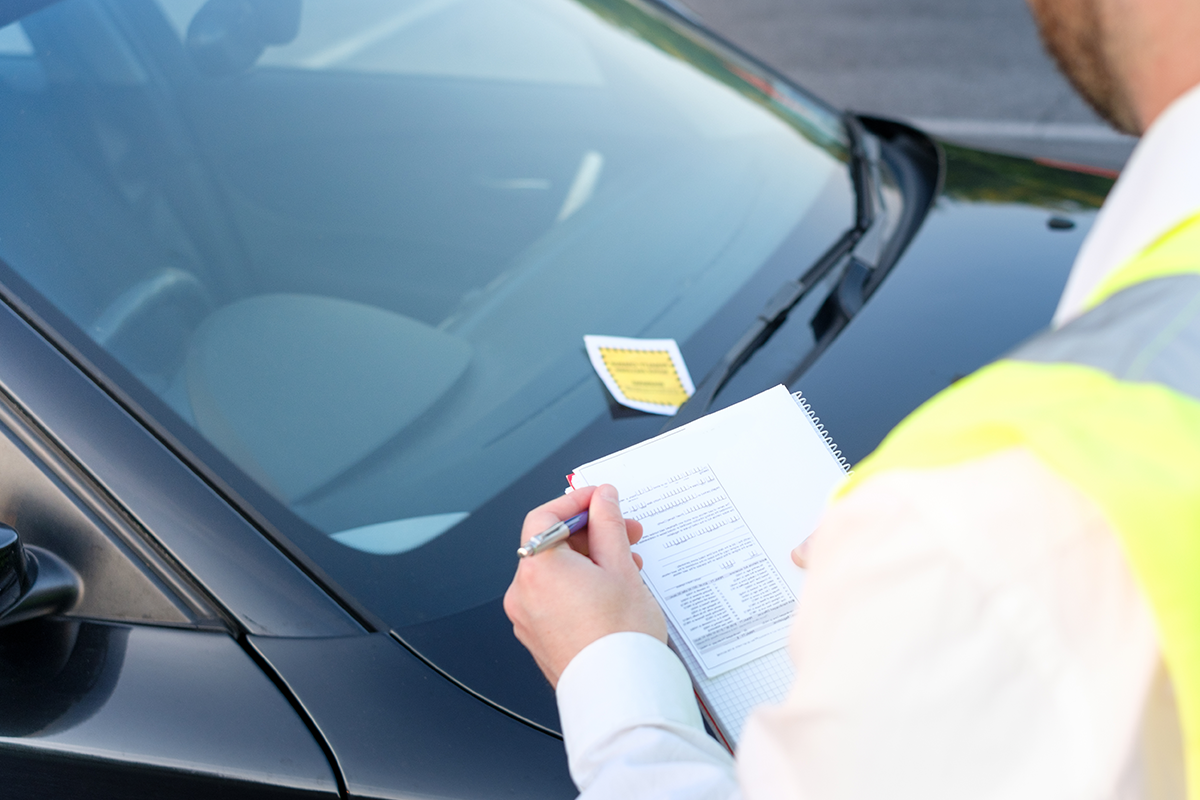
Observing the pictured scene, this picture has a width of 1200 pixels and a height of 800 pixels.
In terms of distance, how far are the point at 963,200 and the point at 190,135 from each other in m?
1.39

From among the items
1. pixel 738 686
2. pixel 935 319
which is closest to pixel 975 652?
pixel 738 686

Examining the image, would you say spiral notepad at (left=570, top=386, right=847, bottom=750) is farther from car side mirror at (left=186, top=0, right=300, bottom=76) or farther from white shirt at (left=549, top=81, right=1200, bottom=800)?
car side mirror at (left=186, top=0, right=300, bottom=76)

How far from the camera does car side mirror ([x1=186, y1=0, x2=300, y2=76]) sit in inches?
66.9

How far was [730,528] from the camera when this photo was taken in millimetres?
1111

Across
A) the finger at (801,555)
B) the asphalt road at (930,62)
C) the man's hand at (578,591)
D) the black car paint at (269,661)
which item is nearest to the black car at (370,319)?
the black car paint at (269,661)

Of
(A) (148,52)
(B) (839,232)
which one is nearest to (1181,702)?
(B) (839,232)

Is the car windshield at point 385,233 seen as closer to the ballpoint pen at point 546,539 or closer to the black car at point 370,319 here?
the black car at point 370,319

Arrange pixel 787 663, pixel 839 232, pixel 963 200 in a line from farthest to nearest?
pixel 963 200 < pixel 839 232 < pixel 787 663

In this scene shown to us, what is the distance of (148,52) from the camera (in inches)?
64.5

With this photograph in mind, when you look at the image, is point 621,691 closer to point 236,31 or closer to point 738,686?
point 738,686

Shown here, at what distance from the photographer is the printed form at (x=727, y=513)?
1.05 m

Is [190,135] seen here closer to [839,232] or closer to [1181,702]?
[839,232]

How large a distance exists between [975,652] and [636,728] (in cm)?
42

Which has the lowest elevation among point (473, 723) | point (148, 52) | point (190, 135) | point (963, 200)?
point (963, 200)
